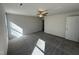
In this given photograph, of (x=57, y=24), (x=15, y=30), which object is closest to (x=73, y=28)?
(x=57, y=24)

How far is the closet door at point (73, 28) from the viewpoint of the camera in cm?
534

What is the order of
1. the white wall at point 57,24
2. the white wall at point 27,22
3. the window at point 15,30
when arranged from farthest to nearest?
the white wall at point 27,22
the window at point 15,30
the white wall at point 57,24

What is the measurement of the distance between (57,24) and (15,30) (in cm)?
382

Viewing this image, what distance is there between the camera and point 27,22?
28.3 ft

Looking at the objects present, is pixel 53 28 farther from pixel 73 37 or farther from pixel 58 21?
pixel 73 37

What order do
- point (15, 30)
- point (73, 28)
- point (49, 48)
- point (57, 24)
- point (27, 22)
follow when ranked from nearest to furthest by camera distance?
point (49, 48), point (73, 28), point (15, 30), point (57, 24), point (27, 22)

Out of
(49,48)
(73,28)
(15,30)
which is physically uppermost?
(73,28)

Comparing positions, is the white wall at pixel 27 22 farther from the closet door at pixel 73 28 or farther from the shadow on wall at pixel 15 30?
the closet door at pixel 73 28

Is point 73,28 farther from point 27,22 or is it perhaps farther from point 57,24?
point 27,22

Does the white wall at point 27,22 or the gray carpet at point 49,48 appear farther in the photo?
the white wall at point 27,22

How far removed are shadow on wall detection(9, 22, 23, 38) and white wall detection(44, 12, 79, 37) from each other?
3067 mm

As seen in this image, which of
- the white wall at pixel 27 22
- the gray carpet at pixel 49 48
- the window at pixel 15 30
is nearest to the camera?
the gray carpet at pixel 49 48

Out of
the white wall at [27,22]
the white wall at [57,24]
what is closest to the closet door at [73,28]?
the white wall at [57,24]

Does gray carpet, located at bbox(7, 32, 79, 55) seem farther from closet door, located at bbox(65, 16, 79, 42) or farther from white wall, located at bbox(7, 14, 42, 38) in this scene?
white wall, located at bbox(7, 14, 42, 38)
